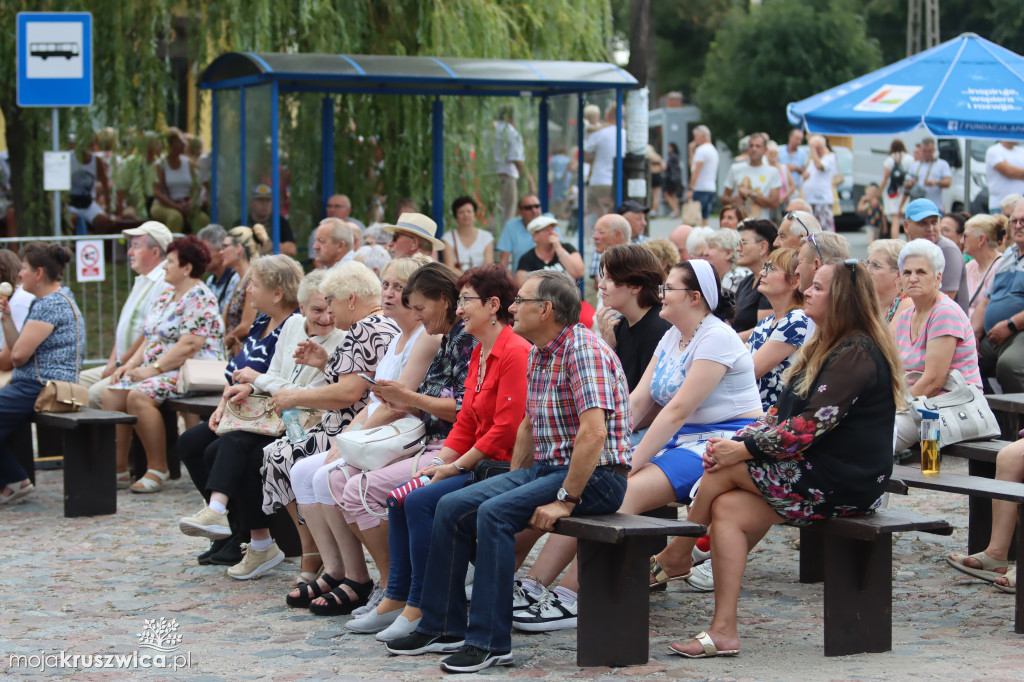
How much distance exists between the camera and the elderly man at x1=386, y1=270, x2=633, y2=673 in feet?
16.3

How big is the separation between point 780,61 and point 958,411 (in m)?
33.3

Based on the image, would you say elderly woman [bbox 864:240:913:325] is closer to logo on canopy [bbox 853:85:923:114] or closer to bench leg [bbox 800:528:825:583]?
bench leg [bbox 800:528:825:583]

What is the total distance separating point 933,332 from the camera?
21.6 ft

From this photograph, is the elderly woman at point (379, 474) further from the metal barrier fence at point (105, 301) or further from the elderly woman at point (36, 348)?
the metal barrier fence at point (105, 301)

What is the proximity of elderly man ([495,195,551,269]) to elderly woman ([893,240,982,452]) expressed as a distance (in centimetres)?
636

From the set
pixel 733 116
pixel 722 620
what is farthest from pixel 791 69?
pixel 722 620

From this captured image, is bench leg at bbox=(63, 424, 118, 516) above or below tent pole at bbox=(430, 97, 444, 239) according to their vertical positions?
below

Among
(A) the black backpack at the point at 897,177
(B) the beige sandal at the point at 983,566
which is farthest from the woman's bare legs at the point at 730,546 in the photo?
(A) the black backpack at the point at 897,177

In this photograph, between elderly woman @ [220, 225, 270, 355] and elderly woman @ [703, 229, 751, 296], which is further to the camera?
elderly woman @ [220, 225, 270, 355]

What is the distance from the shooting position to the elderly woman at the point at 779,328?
6.16 metres

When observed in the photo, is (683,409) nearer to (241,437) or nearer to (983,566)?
(983,566)

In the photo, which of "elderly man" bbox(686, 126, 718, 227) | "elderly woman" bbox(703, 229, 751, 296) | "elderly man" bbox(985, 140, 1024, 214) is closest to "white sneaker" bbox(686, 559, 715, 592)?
"elderly woman" bbox(703, 229, 751, 296)

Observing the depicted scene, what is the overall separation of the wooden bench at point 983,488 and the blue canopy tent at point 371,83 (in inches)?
294

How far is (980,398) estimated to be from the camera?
6.55m
